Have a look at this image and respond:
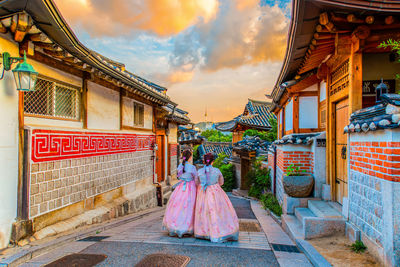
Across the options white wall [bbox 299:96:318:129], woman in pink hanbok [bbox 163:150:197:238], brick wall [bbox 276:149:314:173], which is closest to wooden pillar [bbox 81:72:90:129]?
woman in pink hanbok [bbox 163:150:197:238]

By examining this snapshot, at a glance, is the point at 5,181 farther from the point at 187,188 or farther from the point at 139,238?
the point at 187,188

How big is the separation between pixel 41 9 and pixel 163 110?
8.32 meters

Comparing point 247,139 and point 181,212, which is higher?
point 247,139

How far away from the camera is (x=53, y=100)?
17.1ft

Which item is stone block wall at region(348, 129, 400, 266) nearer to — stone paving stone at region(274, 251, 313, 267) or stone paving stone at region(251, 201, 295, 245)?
stone paving stone at region(274, 251, 313, 267)

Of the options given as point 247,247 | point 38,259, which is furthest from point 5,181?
point 247,247

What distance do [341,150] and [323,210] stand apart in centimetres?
130

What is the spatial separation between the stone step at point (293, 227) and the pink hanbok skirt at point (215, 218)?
1.09 m

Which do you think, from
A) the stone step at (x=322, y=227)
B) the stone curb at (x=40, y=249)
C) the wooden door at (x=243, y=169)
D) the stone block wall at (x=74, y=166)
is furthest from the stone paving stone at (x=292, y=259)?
the wooden door at (x=243, y=169)

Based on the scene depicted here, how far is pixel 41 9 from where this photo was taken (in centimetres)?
372

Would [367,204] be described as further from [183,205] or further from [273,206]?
[273,206]

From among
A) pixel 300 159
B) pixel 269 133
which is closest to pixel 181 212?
pixel 300 159

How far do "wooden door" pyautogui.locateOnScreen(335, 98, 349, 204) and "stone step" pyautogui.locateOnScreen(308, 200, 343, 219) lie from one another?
0.31 meters

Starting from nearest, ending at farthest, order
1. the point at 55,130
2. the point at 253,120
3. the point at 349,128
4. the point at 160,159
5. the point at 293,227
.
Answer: the point at 349,128 < the point at 55,130 < the point at 293,227 < the point at 160,159 < the point at 253,120
